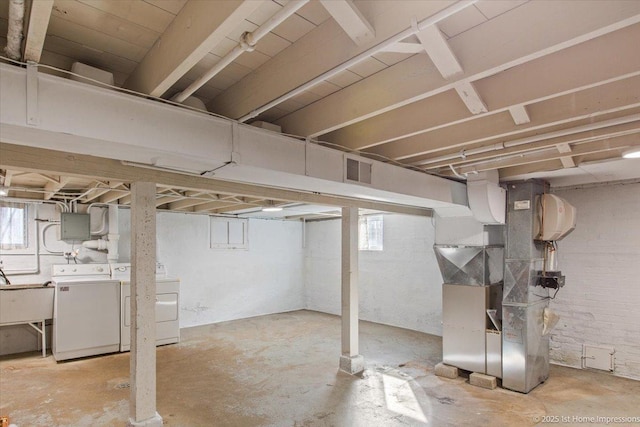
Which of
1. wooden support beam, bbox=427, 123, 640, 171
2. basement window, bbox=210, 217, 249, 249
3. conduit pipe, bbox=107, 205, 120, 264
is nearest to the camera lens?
wooden support beam, bbox=427, 123, 640, 171

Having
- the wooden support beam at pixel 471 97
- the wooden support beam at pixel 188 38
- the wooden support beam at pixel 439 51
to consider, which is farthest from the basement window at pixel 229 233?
the wooden support beam at pixel 439 51

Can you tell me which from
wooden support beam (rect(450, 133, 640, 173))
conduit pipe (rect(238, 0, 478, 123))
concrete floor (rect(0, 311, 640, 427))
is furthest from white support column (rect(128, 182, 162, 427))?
wooden support beam (rect(450, 133, 640, 173))

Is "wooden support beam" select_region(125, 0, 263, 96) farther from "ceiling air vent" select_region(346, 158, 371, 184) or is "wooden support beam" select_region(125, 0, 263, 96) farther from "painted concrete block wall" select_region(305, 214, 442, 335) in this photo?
"painted concrete block wall" select_region(305, 214, 442, 335)

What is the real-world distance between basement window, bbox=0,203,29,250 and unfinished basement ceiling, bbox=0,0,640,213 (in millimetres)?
4684

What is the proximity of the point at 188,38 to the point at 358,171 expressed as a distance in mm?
1672

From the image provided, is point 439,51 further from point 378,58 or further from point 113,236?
point 113,236

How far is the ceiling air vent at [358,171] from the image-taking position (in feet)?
8.88

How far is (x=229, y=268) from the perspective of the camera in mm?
7246

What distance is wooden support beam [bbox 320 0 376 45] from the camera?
1.22 meters

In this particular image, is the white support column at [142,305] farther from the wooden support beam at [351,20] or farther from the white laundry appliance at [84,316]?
the white laundry appliance at [84,316]

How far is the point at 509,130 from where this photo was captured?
230cm

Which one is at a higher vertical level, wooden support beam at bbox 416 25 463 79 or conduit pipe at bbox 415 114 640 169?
wooden support beam at bbox 416 25 463 79

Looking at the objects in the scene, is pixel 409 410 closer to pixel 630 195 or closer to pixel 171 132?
A: pixel 171 132

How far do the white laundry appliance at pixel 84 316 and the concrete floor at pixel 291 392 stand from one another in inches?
6.7
